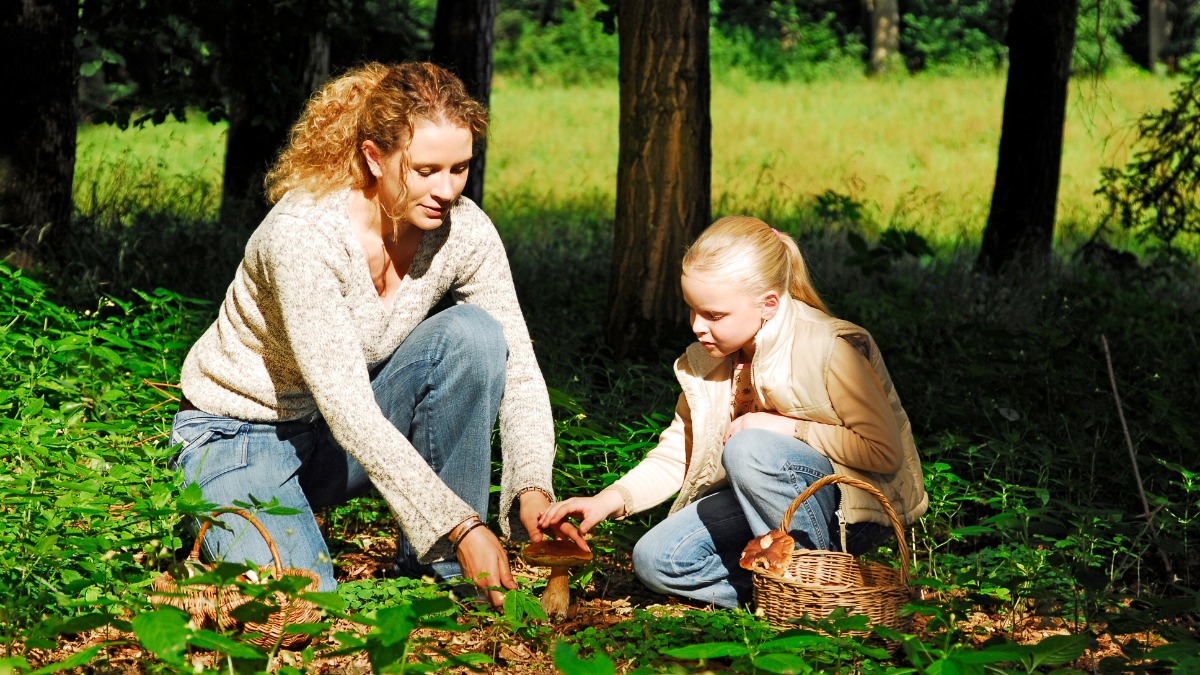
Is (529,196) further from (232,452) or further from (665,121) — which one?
(232,452)

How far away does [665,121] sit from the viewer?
523 centimetres

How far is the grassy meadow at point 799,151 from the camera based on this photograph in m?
11.6

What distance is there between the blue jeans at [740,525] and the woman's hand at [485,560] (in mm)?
593

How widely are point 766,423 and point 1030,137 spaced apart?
18.1 ft

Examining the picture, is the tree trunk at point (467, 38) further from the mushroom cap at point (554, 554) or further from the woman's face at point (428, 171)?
the mushroom cap at point (554, 554)

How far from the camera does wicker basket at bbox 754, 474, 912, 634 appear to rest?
2.78 meters

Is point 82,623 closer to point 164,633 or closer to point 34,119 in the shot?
point 164,633

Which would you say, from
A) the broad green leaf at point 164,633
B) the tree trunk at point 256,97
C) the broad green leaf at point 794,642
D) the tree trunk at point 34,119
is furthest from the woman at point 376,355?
the tree trunk at point 256,97

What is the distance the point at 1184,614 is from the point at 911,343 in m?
2.46

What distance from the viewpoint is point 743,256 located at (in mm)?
3031

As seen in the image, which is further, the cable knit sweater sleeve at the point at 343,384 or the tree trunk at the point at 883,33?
the tree trunk at the point at 883,33

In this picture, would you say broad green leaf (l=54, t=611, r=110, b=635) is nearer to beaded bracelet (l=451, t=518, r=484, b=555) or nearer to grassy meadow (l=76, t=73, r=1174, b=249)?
beaded bracelet (l=451, t=518, r=484, b=555)

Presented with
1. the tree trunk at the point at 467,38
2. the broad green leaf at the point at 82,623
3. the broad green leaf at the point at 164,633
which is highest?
the tree trunk at the point at 467,38

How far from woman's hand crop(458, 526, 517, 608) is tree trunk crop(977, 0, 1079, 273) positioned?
19.3 feet
